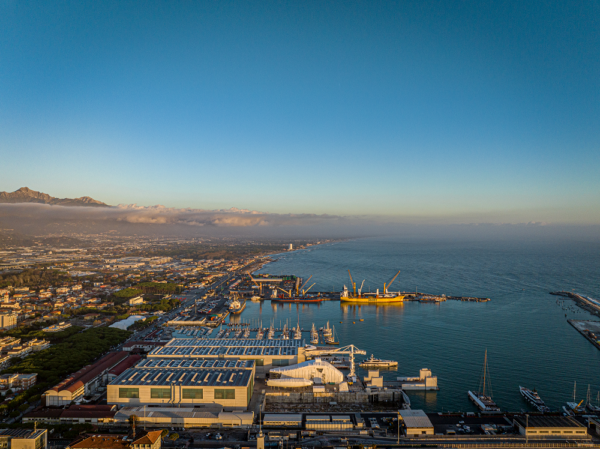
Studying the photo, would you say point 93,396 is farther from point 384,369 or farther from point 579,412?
point 579,412

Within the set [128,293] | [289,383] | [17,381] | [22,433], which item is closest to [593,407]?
[289,383]

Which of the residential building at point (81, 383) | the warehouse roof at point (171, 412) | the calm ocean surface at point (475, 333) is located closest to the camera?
the warehouse roof at point (171, 412)

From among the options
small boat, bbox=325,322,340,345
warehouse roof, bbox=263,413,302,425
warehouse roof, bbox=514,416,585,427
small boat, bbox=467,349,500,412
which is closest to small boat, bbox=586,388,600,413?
warehouse roof, bbox=514,416,585,427

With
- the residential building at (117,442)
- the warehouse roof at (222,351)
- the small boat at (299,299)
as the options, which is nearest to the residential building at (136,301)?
the small boat at (299,299)

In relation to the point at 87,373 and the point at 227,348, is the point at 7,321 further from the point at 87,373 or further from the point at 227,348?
the point at 227,348

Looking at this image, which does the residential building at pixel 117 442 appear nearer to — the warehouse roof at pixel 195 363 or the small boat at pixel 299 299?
the warehouse roof at pixel 195 363

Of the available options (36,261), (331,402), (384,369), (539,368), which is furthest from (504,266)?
(36,261)
